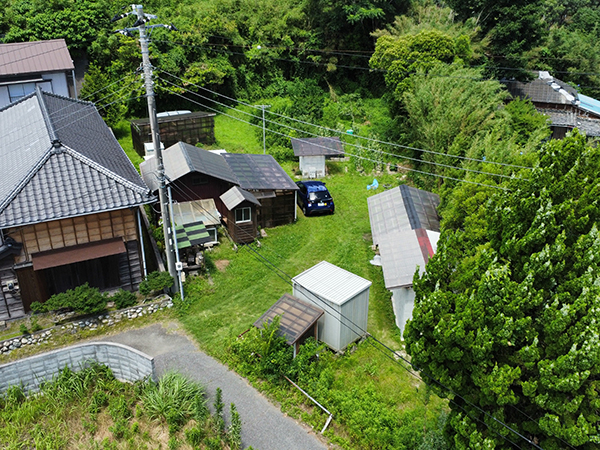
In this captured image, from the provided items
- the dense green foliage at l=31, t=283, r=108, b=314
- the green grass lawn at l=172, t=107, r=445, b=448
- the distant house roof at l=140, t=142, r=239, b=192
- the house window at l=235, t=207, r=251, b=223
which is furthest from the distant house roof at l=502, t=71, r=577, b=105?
the dense green foliage at l=31, t=283, r=108, b=314

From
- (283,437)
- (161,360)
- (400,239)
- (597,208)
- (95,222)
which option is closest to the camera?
(597,208)

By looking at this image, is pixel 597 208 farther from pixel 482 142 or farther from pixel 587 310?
pixel 482 142

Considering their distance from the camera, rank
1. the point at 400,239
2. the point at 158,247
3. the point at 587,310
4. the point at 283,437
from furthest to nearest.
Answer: the point at 158,247, the point at 400,239, the point at 283,437, the point at 587,310

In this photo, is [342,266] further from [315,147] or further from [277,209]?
[315,147]

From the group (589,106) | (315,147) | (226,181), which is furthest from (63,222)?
(589,106)

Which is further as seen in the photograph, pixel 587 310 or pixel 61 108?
pixel 61 108

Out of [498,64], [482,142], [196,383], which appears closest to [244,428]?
[196,383]

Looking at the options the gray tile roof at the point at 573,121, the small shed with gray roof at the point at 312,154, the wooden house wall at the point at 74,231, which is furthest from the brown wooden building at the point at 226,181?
the gray tile roof at the point at 573,121
